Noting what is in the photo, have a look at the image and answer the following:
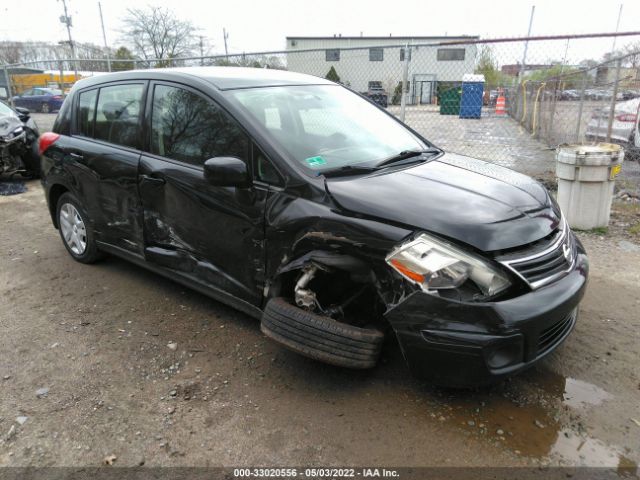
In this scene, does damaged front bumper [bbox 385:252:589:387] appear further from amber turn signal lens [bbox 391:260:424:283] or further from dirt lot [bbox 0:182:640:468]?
dirt lot [bbox 0:182:640:468]

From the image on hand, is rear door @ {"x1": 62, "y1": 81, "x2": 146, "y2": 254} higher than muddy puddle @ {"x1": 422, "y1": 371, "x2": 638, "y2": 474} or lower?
higher

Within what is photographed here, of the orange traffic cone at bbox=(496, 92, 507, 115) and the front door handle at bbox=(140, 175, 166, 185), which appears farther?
the orange traffic cone at bbox=(496, 92, 507, 115)

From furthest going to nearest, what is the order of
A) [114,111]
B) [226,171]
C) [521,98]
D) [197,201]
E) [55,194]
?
[521,98]
[55,194]
[114,111]
[197,201]
[226,171]

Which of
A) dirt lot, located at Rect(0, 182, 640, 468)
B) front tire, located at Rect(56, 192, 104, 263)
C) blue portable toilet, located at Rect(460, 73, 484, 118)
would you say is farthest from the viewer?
blue portable toilet, located at Rect(460, 73, 484, 118)

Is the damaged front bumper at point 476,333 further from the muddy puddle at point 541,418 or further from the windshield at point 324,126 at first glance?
the windshield at point 324,126

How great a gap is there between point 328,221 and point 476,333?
95cm

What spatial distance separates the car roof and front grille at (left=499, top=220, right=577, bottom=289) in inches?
83.0

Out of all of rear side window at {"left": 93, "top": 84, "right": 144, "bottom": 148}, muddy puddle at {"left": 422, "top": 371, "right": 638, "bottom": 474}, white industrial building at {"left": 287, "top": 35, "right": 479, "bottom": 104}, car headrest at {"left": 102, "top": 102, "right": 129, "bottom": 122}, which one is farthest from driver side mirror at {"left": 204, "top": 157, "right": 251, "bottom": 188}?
white industrial building at {"left": 287, "top": 35, "right": 479, "bottom": 104}

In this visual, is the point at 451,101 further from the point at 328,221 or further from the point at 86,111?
the point at 328,221

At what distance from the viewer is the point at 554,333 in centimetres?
252

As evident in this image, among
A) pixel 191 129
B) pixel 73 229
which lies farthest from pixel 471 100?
pixel 191 129

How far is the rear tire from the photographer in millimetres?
2539

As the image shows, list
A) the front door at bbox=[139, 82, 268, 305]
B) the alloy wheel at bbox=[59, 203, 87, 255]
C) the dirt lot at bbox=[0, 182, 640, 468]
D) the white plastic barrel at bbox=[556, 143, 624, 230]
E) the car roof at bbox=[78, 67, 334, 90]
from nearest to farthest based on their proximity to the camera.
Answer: the dirt lot at bbox=[0, 182, 640, 468] < the front door at bbox=[139, 82, 268, 305] < the car roof at bbox=[78, 67, 334, 90] < the alloy wheel at bbox=[59, 203, 87, 255] < the white plastic barrel at bbox=[556, 143, 624, 230]

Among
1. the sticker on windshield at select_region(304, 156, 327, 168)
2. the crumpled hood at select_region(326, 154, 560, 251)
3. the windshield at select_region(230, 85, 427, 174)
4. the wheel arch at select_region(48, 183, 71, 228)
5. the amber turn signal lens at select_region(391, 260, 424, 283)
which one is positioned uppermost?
the windshield at select_region(230, 85, 427, 174)
